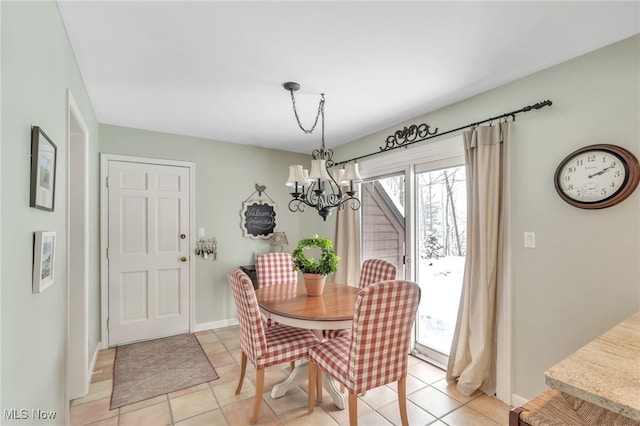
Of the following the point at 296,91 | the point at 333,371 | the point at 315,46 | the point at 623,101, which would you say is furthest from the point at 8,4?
the point at 623,101

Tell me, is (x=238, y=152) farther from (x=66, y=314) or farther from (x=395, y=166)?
(x=66, y=314)

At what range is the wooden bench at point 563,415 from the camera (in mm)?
904

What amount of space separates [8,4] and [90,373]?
9.46ft

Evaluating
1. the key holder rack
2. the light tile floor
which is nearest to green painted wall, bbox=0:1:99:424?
the light tile floor

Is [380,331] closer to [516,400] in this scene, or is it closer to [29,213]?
[516,400]

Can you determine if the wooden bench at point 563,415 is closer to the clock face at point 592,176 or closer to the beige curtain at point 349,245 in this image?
the clock face at point 592,176

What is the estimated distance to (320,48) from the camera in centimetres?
189

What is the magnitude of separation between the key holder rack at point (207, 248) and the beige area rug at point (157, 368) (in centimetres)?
97

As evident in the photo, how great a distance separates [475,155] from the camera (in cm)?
248

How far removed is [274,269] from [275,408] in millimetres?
1293

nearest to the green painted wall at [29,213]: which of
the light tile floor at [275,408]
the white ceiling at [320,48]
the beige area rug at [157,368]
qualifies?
the white ceiling at [320,48]

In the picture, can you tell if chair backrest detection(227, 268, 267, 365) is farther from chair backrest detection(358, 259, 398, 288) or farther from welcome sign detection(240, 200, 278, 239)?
welcome sign detection(240, 200, 278, 239)

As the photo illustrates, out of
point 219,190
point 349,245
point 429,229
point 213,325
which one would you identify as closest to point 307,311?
point 429,229

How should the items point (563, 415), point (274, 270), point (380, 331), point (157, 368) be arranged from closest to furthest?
point (563, 415) < point (380, 331) < point (157, 368) < point (274, 270)
